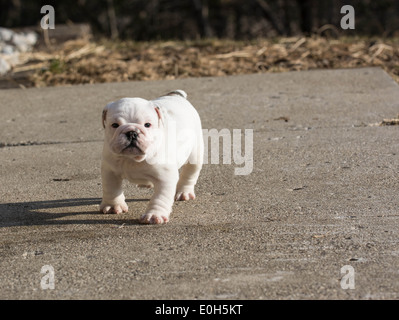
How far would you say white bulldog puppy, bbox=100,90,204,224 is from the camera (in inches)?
154

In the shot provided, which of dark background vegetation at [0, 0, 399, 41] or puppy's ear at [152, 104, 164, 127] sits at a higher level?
dark background vegetation at [0, 0, 399, 41]

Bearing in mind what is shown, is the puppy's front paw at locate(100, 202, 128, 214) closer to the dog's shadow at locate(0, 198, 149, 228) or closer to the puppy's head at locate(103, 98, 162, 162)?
the dog's shadow at locate(0, 198, 149, 228)

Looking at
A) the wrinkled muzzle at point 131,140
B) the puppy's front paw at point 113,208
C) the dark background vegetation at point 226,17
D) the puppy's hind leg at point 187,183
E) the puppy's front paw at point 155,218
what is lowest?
the puppy's front paw at point 155,218

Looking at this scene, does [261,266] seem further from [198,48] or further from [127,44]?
[127,44]

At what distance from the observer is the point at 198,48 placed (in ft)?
30.2

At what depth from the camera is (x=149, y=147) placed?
3.95m

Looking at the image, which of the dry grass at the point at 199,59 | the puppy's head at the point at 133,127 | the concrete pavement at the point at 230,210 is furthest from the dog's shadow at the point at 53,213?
the dry grass at the point at 199,59

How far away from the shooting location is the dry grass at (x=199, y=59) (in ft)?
26.4

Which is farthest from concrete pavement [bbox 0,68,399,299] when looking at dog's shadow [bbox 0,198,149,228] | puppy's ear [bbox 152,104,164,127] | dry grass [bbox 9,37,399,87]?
dry grass [bbox 9,37,399,87]

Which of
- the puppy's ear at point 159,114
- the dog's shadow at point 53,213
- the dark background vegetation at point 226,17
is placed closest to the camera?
the puppy's ear at point 159,114

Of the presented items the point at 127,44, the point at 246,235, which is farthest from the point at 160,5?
the point at 246,235

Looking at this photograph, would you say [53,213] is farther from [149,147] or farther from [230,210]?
[230,210]

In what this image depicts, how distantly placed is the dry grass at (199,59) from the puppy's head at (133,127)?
397 cm

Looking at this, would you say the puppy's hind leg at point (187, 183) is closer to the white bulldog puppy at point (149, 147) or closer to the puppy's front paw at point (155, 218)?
the white bulldog puppy at point (149, 147)
